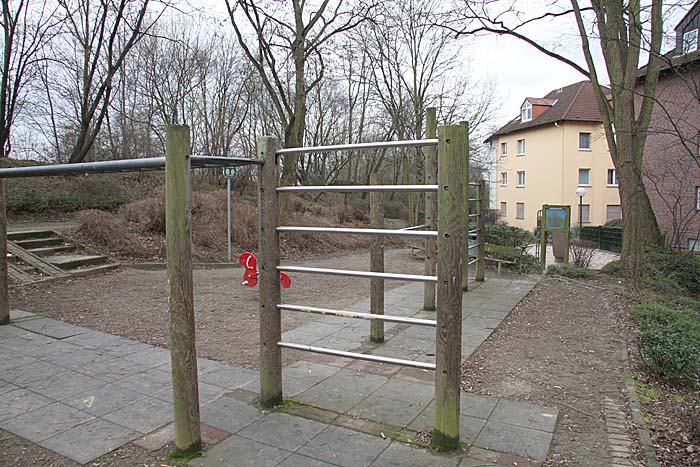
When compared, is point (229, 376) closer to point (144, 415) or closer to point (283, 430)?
point (144, 415)

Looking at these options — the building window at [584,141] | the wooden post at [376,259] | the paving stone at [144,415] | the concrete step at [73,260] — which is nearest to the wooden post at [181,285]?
Answer: the paving stone at [144,415]

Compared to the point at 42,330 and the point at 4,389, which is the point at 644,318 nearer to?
the point at 4,389

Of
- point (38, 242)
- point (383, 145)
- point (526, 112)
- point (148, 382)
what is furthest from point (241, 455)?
point (526, 112)

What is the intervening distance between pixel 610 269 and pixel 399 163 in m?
17.2

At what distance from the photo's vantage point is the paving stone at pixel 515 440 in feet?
8.86

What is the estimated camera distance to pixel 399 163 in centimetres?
2656

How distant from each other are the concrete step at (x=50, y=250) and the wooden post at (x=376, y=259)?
277 inches

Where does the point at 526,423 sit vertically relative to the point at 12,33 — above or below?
below

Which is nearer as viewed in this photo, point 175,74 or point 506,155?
point 175,74

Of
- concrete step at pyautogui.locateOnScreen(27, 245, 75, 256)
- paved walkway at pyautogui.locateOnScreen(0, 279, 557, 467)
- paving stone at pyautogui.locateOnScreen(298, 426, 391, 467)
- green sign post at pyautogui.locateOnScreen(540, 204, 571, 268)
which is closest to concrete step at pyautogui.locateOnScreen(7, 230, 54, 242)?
concrete step at pyautogui.locateOnScreen(27, 245, 75, 256)

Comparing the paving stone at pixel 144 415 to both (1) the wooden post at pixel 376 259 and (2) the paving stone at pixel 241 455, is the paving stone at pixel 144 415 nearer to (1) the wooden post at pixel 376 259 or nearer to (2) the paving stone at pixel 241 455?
(2) the paving stone at pixel 241 455

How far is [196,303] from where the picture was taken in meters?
6.70

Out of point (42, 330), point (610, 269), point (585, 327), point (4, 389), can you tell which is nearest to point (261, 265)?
point (4, 389)

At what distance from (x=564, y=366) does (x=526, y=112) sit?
34.4 m
